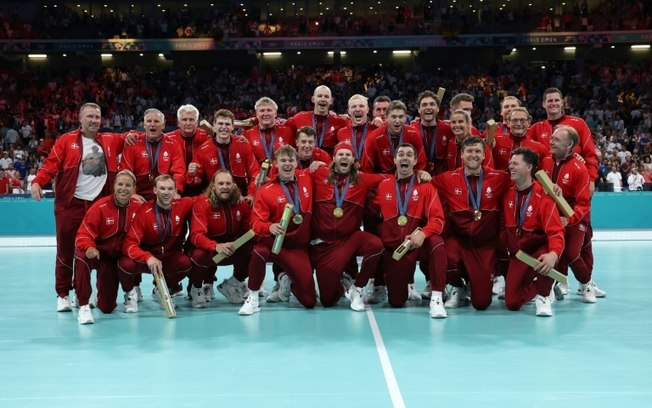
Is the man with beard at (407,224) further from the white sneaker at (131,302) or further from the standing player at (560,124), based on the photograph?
the white sneaker at (131,302)

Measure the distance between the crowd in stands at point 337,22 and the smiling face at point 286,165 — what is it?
90.0ft

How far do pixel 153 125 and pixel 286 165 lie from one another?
5.89ft

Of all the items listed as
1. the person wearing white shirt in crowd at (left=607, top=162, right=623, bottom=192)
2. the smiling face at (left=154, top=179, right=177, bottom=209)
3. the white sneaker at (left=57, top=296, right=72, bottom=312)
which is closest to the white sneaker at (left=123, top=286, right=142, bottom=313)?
the white sneaker at (left=57, top=296, right=72, bottom=312)

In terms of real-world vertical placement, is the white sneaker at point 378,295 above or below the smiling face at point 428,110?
below

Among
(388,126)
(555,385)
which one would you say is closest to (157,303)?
(388,126)

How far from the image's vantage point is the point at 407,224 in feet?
29.2

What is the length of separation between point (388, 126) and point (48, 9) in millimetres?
32899

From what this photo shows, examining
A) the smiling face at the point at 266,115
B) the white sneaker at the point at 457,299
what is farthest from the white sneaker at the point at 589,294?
the smiling face at the point at 266,115

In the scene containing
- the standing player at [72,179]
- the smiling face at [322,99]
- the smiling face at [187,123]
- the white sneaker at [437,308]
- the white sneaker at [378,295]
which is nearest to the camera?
the white sneaker at [437,308]

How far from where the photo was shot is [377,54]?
133 feet

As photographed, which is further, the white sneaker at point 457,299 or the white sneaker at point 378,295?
the white sneaker at point 378,295

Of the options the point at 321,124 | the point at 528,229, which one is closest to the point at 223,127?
the point at 321,124

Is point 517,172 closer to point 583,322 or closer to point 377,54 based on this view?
point 583,322

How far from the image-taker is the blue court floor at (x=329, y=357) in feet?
18.6
